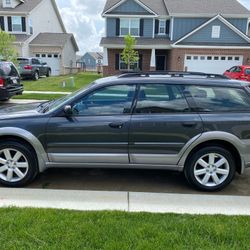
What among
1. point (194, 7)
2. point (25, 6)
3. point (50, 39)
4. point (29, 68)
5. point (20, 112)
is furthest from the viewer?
point (50, 39)

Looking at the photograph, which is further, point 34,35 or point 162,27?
point 34,35

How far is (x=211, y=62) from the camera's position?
26703 mm

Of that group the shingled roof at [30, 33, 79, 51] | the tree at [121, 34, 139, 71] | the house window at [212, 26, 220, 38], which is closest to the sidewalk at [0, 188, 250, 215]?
the tree at [121, 34, 139, 71]

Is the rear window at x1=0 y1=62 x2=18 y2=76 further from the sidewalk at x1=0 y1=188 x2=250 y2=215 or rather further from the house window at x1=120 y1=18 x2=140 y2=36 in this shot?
the house window at x1=120 y1=18 x2=140 y2=36

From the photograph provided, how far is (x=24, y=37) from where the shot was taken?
3067cm

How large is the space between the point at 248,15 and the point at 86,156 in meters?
27.1

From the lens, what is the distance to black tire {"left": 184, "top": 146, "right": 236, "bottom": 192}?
4430 mm

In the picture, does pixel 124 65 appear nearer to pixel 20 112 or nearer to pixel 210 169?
pixel 20 112

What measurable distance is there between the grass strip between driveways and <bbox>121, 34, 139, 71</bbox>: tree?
22.5 metres

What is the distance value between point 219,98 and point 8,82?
8781mm

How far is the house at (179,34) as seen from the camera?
26.3m

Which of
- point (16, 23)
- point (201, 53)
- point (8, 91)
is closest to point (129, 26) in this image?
point (201, 53)

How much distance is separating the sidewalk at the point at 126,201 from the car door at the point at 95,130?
0.49 meters

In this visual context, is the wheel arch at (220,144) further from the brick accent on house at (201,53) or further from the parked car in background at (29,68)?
the brick accent on house at (201,53)
